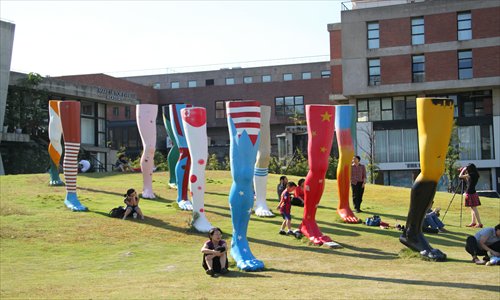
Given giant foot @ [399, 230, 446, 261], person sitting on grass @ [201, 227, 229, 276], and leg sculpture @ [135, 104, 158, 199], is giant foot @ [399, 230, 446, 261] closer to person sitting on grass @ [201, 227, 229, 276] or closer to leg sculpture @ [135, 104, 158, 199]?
person sitting on grass @ [201, 227, 229, 276]

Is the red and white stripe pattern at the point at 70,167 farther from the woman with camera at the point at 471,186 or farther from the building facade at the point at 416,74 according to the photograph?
the building facade at the point at 416,74

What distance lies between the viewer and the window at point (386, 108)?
47.3 m

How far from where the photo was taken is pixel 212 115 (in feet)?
204

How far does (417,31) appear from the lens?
46.1m

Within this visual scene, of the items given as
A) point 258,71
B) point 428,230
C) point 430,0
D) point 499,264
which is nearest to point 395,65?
point 430,0

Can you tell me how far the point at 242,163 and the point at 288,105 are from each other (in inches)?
1919

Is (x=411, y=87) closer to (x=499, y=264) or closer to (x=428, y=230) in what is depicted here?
(x=428, y=230)

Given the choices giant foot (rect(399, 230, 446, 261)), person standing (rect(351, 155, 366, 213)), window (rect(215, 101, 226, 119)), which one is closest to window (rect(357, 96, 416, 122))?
window (rect(215, 101, 226, 119))

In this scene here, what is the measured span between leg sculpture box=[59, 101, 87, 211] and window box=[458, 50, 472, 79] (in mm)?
33946

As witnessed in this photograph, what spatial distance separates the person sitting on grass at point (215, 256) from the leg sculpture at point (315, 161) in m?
3.69

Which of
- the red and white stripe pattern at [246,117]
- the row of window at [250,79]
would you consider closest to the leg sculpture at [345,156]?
the red and white stripe pattern at [246,117]

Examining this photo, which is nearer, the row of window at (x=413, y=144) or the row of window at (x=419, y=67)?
the row of window at (x=419, y=67)

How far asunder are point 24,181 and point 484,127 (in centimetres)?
3381

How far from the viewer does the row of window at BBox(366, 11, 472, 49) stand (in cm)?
4512
